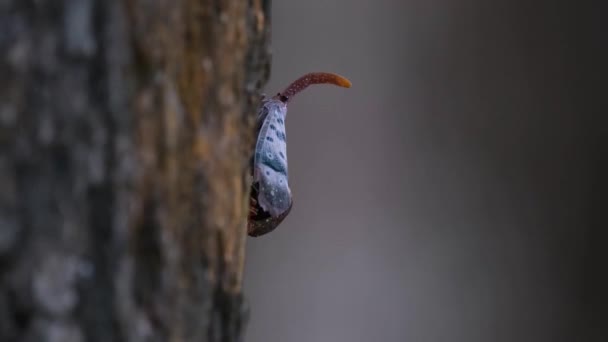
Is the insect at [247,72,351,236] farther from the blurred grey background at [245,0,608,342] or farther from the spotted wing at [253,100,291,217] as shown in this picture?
the blurred grey background at [245,0,608,342]

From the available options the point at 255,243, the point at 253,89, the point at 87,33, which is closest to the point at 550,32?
the point at 255,243

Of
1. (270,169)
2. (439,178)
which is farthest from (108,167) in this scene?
(439,178)

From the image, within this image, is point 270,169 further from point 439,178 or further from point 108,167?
point 439,178

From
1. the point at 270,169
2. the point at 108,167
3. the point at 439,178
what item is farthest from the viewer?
the point at 439,178

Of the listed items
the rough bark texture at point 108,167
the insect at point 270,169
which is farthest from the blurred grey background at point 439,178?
the rough bark texture at point 108,167

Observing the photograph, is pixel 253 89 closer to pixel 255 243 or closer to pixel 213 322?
pixel 213 322
